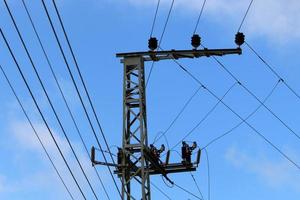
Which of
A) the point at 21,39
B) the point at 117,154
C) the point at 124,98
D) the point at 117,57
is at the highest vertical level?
the point at 117,57

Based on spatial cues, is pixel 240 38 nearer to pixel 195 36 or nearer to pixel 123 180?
pixel 195 36

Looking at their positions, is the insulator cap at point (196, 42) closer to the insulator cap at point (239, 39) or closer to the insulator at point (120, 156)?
the insulator cap at point (239, 39)

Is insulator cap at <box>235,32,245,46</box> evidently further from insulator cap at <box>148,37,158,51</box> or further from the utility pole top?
insulator cap at <box>148,37,158,51</box>

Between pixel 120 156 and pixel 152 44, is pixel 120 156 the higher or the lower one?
the lower one

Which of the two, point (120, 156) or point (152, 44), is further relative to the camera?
point (152, 44)

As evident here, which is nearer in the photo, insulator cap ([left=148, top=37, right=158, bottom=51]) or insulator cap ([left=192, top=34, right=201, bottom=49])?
insulator cap ([left=192, top=34, right=201, bottom=49])

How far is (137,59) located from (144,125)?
1878 mm

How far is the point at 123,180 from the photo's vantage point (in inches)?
700

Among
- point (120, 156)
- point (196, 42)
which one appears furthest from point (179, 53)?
point (120, 156)

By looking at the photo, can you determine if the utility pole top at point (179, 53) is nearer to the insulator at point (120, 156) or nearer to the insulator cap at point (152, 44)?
the insulator cap at point (152, 44)

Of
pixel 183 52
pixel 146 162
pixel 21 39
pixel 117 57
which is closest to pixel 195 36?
pixel 183 52

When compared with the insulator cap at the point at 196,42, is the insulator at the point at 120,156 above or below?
below

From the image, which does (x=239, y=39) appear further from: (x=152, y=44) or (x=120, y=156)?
(x=120, y=156)

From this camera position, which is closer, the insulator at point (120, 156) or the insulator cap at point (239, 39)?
the insulator at point (120, 156)
